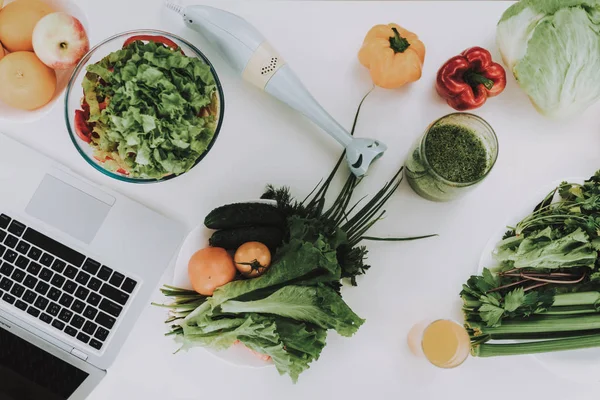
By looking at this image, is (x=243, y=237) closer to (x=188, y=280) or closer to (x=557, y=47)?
(x=188, y=280)

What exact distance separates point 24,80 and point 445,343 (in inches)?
32.8

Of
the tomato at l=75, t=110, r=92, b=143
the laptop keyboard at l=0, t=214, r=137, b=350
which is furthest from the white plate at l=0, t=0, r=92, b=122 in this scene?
the laptop keyboard at l=0, t=214, r=137, b=350

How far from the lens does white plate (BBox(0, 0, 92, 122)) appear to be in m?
0.92

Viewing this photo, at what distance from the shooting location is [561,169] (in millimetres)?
987

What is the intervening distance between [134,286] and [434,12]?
2.45ft

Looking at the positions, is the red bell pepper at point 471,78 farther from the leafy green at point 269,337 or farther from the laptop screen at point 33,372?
the laptop screen at point 33,372

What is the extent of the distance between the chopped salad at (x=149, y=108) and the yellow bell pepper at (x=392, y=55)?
0.29m

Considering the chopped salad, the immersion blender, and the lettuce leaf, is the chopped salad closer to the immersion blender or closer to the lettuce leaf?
the immersion blender

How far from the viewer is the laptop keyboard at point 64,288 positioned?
91 cm

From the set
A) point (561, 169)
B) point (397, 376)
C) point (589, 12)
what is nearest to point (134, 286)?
point (397, 376)

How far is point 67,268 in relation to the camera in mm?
911

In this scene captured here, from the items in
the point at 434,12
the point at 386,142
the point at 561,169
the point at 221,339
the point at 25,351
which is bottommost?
the point at 25,351

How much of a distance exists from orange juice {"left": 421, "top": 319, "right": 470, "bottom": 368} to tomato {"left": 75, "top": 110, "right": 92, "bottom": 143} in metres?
0.66

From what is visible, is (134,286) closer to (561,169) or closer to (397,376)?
(397,376)
